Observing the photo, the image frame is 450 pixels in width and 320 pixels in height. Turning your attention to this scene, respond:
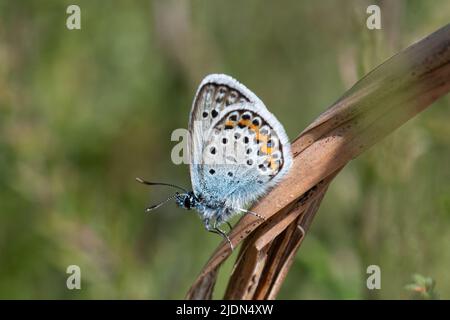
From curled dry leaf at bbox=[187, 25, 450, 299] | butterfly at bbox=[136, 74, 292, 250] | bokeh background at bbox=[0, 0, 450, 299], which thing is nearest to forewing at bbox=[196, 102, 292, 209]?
butterfly at bbox=[136, 74, 292, 250]

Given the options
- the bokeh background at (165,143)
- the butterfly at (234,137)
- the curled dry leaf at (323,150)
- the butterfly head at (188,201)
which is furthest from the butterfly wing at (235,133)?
the curled dry leaf at (323,150)

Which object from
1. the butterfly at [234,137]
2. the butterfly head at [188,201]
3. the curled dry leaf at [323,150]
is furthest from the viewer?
the butterfly head at [188,201]

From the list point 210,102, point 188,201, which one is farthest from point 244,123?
point 188,201

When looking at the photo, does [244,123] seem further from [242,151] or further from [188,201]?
[188,201]

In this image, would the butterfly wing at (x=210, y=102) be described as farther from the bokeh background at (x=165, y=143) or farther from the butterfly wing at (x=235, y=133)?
the bokeh background at (x=165, y=143)

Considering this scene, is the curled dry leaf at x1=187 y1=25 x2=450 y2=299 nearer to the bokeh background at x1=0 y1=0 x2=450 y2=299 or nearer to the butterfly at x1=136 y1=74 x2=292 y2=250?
the butterfly at x1=136 y1=74 x2=292 y2=250

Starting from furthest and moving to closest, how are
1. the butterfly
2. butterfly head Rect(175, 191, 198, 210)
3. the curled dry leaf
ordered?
butterfly head Rect(175, 191, 198, 210) < the butterfly < the curled dry leaf
